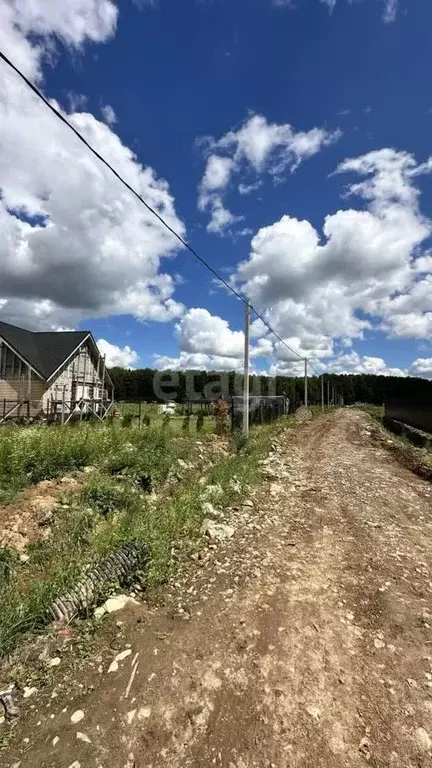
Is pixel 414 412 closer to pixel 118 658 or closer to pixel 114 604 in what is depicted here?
pixel 114 604

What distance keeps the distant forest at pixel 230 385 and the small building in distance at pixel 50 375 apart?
12878 millimetres

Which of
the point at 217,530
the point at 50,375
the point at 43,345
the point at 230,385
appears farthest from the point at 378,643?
the point at 230,385

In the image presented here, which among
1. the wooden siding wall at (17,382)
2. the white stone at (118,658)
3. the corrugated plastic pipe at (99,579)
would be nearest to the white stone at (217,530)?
the corrugated plastic pipe at (99,579)

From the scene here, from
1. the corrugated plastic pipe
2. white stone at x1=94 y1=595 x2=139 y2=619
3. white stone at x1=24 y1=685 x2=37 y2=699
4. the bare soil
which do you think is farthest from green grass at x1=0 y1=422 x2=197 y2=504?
white stone at x1=24 y1=685 x2=37 y2=699

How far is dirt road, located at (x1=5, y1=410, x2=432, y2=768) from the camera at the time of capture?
7.07ft

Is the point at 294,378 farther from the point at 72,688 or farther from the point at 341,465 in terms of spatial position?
the point at 72,688

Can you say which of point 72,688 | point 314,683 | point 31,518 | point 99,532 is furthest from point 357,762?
point 31,518

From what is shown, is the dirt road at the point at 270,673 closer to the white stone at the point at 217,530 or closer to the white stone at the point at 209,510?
the white stone at the point at 217,530

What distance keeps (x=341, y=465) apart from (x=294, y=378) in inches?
3056

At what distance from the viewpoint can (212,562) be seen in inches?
177

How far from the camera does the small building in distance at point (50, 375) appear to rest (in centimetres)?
2069

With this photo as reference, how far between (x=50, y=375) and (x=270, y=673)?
20.7 meters

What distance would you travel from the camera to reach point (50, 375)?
69.1 ft

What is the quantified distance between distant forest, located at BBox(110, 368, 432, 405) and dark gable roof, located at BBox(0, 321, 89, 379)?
48.4 feet
